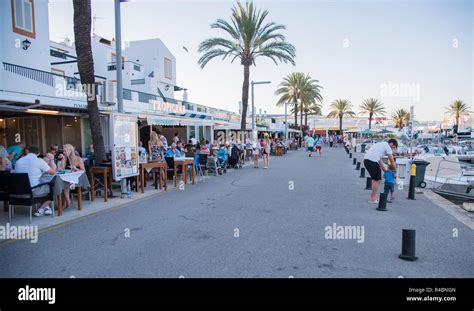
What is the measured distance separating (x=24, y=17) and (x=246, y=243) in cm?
1651

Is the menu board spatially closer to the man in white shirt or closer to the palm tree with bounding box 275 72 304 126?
the man in white shirt

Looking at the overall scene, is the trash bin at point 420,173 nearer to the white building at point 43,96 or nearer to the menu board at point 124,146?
the menu board at point 124,146

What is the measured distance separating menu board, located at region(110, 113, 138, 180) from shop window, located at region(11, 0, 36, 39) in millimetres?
10304

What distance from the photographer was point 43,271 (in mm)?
4234

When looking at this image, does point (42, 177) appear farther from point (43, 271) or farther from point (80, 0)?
point (80, 0)

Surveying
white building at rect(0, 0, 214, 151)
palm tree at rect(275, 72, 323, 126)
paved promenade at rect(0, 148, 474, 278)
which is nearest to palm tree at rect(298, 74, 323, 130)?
palm tree at rect(275, 72, 323, 126)

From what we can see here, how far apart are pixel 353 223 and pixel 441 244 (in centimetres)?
155

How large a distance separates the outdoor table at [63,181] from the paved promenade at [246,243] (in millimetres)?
876

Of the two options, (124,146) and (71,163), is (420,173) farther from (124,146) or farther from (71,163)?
(71,163)

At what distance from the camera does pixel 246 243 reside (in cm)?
524

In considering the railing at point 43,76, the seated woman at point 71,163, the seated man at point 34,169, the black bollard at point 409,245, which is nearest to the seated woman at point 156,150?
the seated woman at point 71,163

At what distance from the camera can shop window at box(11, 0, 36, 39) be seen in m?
15.1
